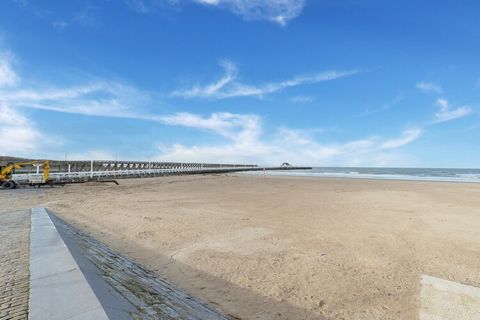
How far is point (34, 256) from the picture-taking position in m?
4.54

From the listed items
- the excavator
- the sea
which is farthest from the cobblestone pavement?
the sea

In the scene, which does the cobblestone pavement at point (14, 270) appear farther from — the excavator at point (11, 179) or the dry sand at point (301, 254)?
the excavator at point (11, 179)

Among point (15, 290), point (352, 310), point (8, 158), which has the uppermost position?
point (8, 158)

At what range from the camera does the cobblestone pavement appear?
3.00 meters

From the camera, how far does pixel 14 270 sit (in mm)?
4191

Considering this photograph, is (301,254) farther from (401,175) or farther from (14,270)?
(401,175)

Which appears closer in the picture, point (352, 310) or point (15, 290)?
point (15, 290)

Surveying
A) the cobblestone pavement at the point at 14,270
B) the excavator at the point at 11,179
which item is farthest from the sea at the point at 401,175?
the cobblestone pavement at the point at 14,270

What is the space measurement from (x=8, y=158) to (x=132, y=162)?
22854 mm

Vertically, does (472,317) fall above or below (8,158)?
below

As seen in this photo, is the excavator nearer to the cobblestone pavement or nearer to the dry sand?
the dry sand

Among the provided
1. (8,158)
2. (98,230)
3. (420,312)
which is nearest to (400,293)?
(420,312)

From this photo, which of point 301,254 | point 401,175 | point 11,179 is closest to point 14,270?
point 301,254

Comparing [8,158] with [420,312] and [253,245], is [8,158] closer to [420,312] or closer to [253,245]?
[253,245]
